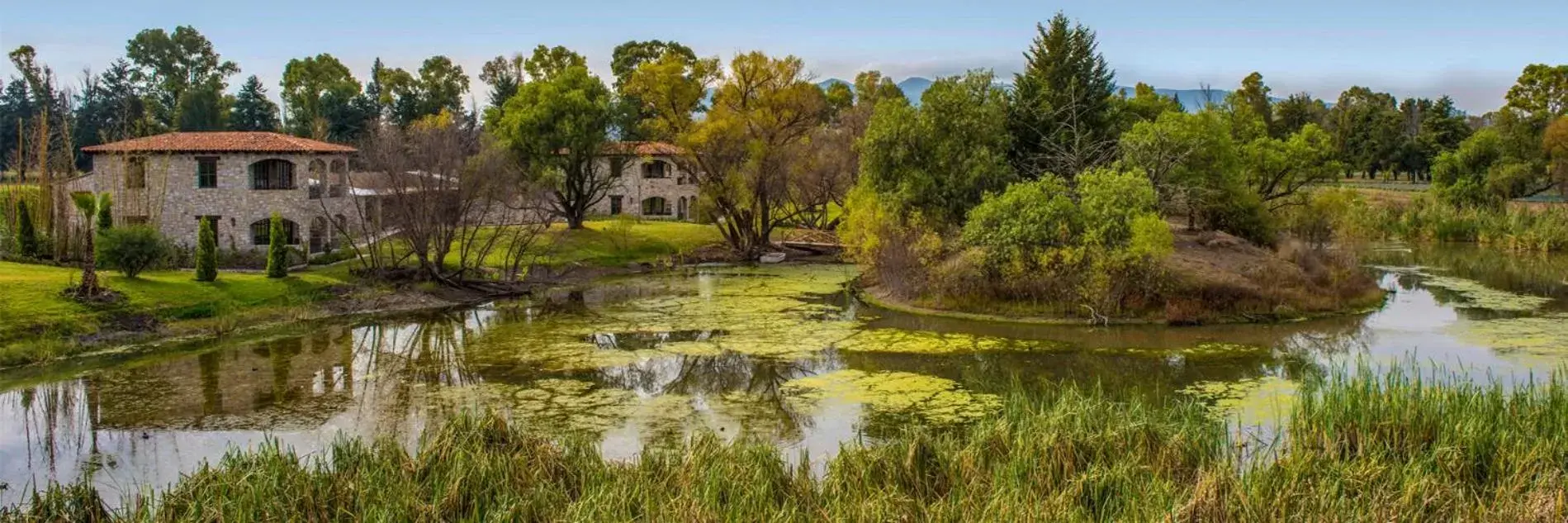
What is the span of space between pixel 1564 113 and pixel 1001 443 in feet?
280

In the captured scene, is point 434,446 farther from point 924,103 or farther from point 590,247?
point 590,247

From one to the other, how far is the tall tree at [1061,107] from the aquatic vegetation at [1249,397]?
1696 cm

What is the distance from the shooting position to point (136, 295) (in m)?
30.1

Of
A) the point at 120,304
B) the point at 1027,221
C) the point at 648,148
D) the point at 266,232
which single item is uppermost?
the point at 648,148

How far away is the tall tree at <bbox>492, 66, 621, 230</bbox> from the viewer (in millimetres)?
52969

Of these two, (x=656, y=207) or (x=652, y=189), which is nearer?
(x=652, y=189)

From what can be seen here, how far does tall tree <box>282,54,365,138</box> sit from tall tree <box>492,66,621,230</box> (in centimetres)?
1885

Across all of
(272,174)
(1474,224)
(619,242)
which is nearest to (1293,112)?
(1474,224)

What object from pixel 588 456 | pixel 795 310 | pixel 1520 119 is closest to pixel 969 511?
pixel 588 456

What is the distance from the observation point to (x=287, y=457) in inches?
551

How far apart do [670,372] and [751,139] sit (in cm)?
2744

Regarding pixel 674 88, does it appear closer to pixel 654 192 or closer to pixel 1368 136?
pixel 654 192

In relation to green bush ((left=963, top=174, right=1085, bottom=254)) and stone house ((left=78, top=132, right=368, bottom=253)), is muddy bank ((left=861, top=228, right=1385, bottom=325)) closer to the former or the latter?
green bush ((left=963, top=174, right=1085, bottom=254))

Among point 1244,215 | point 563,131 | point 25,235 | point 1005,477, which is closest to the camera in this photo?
point 1005,477
